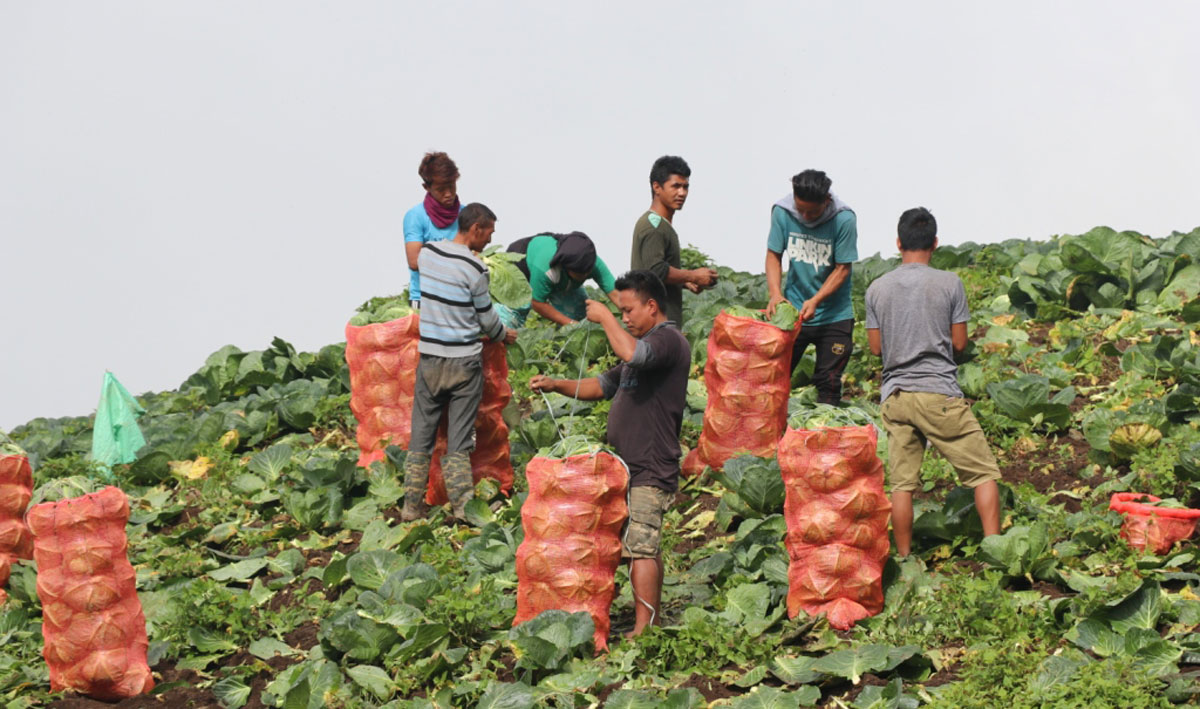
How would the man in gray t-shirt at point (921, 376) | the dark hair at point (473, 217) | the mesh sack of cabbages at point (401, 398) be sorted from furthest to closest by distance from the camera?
the mesh sack of cabbages at point (401, 398), the dark hair at point (473, 217), the man in gray t-shirt at point (921, 376)

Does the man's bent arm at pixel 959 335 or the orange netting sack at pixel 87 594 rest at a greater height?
the man's bent arm at pixel 959 335

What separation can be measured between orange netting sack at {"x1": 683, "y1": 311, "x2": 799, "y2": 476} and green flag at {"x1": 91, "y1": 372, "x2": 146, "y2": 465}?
4.73m

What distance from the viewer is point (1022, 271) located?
1111 cm

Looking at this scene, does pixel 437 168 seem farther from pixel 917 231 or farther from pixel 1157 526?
pixel 1157 526

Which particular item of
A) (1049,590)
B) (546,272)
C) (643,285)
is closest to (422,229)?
(546,272)

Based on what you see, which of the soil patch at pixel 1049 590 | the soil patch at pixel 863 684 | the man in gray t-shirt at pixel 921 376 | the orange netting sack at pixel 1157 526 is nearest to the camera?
the soil patch at pixel 863 684

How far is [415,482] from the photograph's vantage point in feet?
23.8

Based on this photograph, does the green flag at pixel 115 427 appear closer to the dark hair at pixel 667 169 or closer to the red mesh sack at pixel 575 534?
the dark hair at pixel 667 169

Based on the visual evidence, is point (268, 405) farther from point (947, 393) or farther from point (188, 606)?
point (947, 393)

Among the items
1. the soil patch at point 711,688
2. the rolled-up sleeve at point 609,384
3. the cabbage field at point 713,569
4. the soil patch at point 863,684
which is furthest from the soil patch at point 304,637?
the soil patch at point 863,684

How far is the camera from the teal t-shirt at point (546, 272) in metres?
7.32

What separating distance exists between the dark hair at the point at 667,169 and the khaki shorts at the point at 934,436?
227 centimetres

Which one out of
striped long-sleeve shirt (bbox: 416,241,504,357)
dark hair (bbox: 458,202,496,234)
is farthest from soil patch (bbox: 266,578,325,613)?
dark hair (bbox: 458,202,496,234)

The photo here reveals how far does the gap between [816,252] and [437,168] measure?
2.28m
